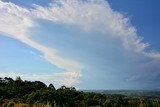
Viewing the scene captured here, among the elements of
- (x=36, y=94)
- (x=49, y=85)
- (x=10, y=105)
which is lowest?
(x=10, y=105)

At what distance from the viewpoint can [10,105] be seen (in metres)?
39.4

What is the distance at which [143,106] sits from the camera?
188 ft

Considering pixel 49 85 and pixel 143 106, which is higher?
pixel 49 85

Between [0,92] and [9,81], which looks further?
[9,81]

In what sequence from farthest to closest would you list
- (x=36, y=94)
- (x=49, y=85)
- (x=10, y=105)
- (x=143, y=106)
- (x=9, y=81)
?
(x=9, y=81) → (x=49, y=85) → (x=36, y=94) → (x=143, y=106) → (x=10, y=105)

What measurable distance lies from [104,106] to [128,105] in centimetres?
660

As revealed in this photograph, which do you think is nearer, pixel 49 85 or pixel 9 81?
pixel 49 85

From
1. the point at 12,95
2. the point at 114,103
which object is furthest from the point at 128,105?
the point at 12,95

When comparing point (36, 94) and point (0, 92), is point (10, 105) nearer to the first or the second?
point (36, 94)

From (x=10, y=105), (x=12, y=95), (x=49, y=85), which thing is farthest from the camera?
(x=49, y=85)

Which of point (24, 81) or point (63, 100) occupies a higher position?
point (24, 81)

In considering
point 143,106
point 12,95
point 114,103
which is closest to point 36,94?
point 12,95

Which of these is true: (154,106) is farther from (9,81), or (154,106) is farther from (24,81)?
(9,81)

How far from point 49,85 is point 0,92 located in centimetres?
2195
